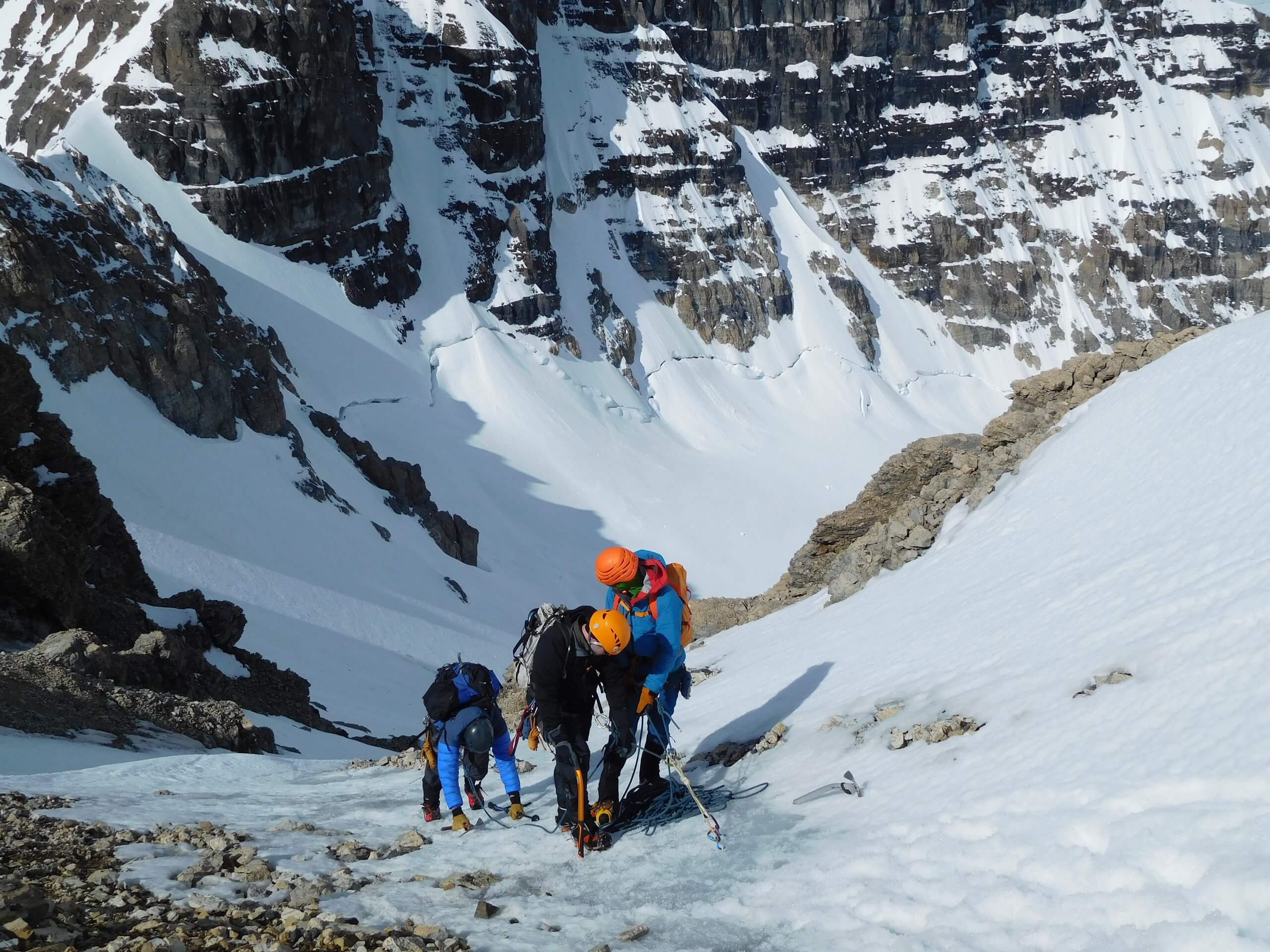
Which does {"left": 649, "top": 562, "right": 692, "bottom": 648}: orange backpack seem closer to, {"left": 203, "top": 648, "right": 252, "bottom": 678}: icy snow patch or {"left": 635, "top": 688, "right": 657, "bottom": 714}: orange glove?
{"left": 635, "top": 688, "right": 657, "bottom": 714}: orange glove

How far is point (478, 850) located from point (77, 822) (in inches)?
102

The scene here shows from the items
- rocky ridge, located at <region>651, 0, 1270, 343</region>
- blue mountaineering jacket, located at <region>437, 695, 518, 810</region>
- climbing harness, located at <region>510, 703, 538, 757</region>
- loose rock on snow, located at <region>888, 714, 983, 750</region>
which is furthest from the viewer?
rocky ridge, located at <region>651, 0, 1270, 343</region>

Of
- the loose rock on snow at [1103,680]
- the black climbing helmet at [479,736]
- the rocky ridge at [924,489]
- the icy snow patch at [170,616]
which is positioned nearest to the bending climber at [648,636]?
the black climbing helmet at [479,736]

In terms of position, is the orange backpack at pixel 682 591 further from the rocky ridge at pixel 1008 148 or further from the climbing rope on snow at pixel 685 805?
the rocky ridge at pixel 1008 148

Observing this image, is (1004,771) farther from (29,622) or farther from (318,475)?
(318,475)

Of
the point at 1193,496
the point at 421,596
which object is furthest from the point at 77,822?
the point at 421,596

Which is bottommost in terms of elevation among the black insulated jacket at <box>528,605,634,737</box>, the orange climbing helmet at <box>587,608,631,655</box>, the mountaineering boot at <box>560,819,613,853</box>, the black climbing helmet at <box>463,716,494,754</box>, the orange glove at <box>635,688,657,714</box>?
the mountaineering boot at <box>560,819,613,853</box>

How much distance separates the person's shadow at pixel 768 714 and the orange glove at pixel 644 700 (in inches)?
74.6

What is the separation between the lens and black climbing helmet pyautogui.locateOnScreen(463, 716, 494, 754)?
8039mm

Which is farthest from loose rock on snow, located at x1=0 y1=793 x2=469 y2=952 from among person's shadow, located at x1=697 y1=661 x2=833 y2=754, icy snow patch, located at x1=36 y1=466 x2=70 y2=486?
icy snow patch, located at x1=36 y1=466 x2=70 y2=486

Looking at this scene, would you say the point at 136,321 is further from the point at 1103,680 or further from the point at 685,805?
the point at 1103,680

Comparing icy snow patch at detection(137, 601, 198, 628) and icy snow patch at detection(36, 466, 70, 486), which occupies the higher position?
icy snow patch at detection(36, 466, 70, 486)

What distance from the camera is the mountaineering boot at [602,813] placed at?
276 inches

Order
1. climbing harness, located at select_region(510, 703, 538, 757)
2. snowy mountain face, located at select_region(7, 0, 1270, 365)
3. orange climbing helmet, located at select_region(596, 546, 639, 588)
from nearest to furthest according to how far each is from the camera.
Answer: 1. orange climbing helmet, located at select_region(596, 546, 639, 588)
2. climbing harness, located at select_region(510, 703, 538, 757)
3. snowy mountain face, located at select_region(7, 0, 1270, 365)
